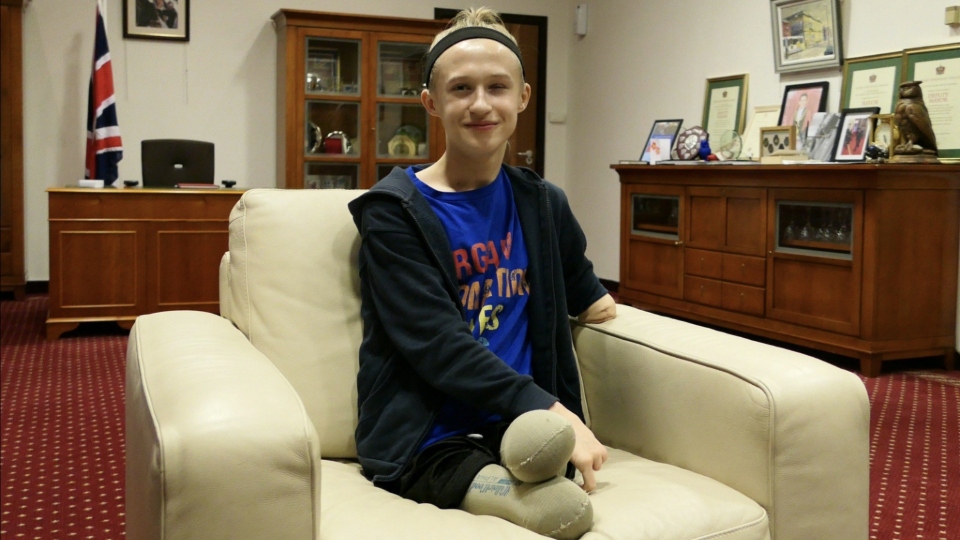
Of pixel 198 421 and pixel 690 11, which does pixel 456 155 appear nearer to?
pixel 198 421

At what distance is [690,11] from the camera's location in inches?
227

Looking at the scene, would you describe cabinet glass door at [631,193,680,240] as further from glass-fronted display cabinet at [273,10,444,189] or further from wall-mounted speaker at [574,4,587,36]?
wall-mounted speaker at [574,4,587,36]

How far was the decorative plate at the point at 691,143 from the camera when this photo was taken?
505 cm

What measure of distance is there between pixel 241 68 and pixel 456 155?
5168 mm

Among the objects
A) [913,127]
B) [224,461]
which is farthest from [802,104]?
[224,461]

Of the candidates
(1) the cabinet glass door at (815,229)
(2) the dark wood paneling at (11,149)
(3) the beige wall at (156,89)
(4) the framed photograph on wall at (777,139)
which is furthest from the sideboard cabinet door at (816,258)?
(2) the dark wood paneling at (11,149)

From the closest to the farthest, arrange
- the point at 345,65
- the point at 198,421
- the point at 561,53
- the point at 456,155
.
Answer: the point at 198,421 < the point at 456,155 < the point at 345,65 < the point at 561,53

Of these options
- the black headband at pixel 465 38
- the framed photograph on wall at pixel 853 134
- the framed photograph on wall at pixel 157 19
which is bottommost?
the black headband at pixel 465 38

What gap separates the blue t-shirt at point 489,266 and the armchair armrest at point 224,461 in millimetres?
438

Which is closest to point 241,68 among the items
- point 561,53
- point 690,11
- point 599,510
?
point 561,53

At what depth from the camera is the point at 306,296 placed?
5.10ft

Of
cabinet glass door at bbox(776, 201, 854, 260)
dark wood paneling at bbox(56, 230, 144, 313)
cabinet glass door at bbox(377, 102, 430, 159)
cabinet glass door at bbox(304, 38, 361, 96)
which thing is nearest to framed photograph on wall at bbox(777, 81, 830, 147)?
cabinet glass door at bbox(776, 201, 854, 260)

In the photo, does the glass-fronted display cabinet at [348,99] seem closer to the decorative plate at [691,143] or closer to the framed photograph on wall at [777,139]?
the decorative plate at [691,143]

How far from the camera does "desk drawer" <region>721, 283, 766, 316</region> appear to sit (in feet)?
14.4
